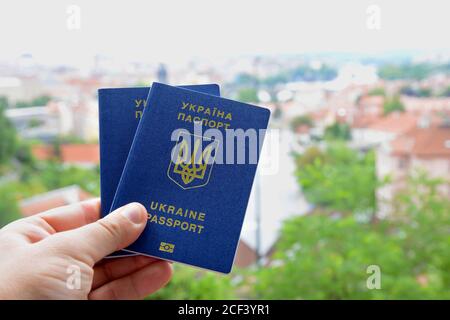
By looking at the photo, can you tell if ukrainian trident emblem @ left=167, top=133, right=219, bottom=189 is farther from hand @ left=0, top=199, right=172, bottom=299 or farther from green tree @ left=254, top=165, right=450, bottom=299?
green tree @ left=254, top=165, right=450, bottom=299

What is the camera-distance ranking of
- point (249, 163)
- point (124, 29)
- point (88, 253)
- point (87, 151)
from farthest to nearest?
1. point (87, 151)
2. point (124, 29)
3. point (249, 163)
4. point (88, 253)

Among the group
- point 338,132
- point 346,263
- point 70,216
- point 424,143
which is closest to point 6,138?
point 70,216

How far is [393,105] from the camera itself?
7.02 feet

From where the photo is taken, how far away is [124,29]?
1.86 m

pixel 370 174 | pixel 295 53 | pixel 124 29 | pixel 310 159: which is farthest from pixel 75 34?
pixel 370 174

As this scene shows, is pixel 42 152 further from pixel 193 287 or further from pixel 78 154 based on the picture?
pixel 193 287

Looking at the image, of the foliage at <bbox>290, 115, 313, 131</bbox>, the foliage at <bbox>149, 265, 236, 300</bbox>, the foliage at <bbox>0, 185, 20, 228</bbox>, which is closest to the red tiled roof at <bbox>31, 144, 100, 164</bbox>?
the foliage at <bbox>0, 185, 20, 228</bbox>

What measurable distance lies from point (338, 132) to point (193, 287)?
0.82m

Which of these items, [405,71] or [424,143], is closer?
[405,71]

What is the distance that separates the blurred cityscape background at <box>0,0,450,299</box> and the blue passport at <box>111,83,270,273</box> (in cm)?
96

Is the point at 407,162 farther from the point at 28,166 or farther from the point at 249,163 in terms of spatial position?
the point at 28,166

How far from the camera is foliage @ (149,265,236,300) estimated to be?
77.7 inches

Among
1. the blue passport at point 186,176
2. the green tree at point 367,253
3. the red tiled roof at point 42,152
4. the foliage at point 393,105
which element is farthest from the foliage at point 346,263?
the blue passport at point 186,176
